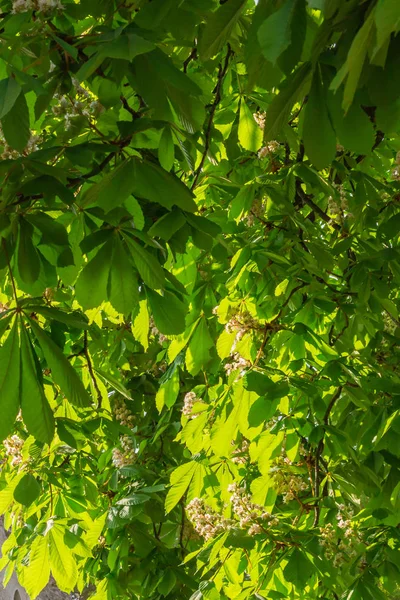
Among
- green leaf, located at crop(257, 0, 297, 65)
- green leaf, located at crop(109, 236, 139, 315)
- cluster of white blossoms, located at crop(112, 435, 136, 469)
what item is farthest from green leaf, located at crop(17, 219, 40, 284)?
cluster of white blossoms, located at crop(112, 435, 136, 469)

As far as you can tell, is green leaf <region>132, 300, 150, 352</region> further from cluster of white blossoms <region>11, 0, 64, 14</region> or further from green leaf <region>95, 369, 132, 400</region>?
cluster of white blossoms <region>11, 0, 64, 14</region>

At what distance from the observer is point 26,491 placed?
5.62 feet

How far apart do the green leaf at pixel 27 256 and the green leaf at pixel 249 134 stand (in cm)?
105

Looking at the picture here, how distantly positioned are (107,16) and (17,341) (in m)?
0.62

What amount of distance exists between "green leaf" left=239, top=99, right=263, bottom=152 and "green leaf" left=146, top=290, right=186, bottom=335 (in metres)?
0.89

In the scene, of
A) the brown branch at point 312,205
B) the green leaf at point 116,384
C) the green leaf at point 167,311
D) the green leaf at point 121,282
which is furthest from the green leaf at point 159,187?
the brown branch at point 312,205

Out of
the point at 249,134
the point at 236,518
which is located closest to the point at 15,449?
the point at 236,518

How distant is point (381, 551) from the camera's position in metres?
1.85

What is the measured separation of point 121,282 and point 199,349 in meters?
0.77

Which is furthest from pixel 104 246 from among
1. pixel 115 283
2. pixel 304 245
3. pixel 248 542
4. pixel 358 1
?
pixel 304 245

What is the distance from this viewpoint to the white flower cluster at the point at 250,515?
1.73m

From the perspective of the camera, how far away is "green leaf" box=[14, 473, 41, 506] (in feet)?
5.59

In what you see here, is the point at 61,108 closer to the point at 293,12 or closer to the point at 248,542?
the point at 293,12

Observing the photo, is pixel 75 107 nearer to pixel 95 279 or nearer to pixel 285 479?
pixel 95 279
